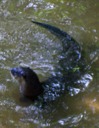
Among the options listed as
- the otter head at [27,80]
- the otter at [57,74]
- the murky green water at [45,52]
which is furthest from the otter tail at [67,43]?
the otter head at [27,80]

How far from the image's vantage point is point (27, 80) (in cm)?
491

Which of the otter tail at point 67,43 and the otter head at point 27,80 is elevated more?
the otter head at point 27,80

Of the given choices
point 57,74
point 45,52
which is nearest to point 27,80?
point 57,74

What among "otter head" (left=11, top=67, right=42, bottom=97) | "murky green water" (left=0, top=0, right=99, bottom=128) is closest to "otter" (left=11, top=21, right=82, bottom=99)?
"otter head" (left=11, top=67, right=42, bottom=97)

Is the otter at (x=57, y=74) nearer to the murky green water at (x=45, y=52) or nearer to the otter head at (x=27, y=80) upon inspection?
the otter head at (x=27, y=80)

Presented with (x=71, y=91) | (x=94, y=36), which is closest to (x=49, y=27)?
(x=94, y=36)

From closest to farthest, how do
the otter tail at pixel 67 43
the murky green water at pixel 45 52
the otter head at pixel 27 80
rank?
the murky green water at pixel 45 52
the otter head at pixel 27 80
the otter tail at pixel 67 43

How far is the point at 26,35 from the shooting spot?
655 centimetres

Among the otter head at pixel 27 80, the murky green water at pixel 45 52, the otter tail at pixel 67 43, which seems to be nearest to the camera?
the murky green water at pixel 45 52

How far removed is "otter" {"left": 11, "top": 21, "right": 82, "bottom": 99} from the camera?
4.90 metres

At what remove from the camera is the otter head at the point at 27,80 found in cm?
488

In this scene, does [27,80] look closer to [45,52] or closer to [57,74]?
[57,74]

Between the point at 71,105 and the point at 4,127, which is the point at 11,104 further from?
the point at 71,105

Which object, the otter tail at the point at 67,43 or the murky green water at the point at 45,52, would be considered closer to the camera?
the murky green water at the point at 45,52
